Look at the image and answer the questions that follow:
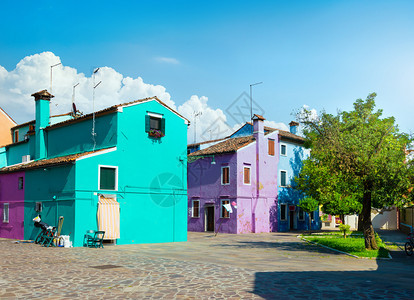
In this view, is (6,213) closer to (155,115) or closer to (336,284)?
(155,115)

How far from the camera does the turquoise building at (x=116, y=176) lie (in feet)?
73.9

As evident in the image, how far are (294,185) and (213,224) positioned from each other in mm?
9636

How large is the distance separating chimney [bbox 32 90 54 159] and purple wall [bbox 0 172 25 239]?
2.21 m

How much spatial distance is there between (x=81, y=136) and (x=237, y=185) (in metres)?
13.4

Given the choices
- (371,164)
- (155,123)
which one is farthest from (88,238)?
(371,164)

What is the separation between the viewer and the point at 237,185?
1345 inches

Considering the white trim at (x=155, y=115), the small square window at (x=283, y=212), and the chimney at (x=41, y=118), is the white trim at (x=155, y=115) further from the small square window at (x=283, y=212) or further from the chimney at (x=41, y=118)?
the small square window at (x=283, y=212)

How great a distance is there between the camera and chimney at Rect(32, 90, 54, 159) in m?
29.0

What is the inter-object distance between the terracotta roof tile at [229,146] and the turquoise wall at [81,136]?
12440 mm

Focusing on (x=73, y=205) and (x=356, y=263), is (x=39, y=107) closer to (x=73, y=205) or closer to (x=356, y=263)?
(x=73, y=205)

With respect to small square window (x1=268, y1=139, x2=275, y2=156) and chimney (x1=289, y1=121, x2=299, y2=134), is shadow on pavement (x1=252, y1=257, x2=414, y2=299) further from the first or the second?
chimney (x1=289, y1=121, x2=299, y2=134)

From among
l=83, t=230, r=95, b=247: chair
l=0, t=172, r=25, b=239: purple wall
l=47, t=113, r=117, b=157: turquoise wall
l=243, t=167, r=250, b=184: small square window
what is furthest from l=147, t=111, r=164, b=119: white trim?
l=243, t=167, r=250, b=184: small square window

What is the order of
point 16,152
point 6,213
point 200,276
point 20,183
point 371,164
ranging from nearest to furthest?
point 200,276, point 371,164, point 20,183, point 6,213, point 16,152

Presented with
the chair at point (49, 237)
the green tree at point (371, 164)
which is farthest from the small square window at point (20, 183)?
the green tree at point (371, 164)
